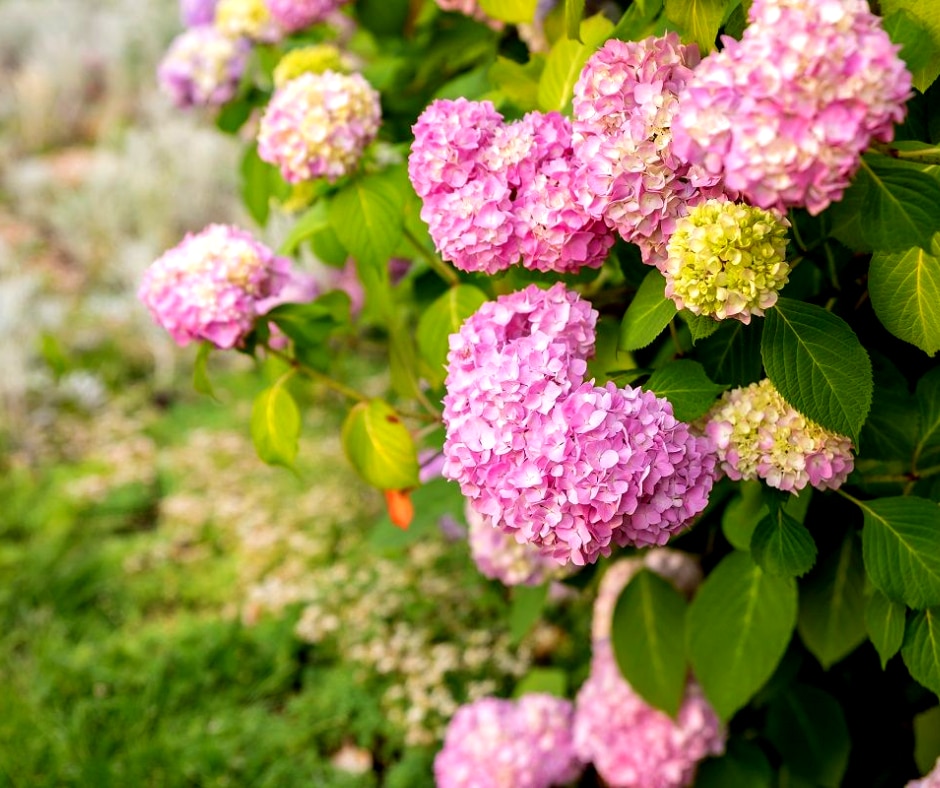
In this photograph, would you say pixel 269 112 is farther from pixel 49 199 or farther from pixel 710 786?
pixel 49 199

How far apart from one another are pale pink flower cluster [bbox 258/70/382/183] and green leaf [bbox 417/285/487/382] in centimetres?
19

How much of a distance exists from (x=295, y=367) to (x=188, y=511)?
1528 mm

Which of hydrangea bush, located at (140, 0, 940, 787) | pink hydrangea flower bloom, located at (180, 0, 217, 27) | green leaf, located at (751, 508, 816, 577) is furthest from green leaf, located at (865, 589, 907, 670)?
pink hydrangea flower bloom, located at (180, 0, 217, 27)

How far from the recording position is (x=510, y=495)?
32.7 inches

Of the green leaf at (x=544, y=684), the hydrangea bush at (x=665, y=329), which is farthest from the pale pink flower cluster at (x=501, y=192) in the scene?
the green leaf at (x=544, y=684)

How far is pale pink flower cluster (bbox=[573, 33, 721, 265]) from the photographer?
0.82 m

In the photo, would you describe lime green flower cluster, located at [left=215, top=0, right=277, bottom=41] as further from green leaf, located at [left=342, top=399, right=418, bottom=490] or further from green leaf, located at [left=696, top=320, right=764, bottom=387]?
green leaf, located at [left=696, top=320, right=764, bottom=387]

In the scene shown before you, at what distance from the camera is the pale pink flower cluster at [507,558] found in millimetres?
1571

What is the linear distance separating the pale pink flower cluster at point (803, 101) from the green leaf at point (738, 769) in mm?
1100

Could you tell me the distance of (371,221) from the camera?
1212 millimetres

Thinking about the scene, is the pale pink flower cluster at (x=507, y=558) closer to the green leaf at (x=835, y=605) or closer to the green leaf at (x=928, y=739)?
the green leaf at (x=835, y=605)

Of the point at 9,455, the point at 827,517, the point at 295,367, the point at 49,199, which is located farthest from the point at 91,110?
the point at 827,517

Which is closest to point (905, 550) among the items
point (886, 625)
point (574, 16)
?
point (886, 625)

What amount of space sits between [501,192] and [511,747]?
1.02 metres
